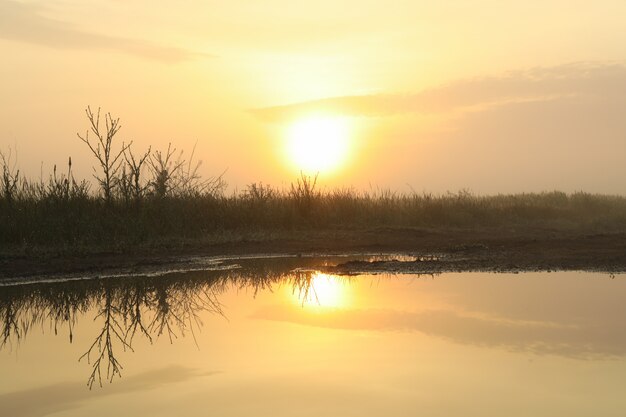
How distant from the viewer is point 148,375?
21.4ft

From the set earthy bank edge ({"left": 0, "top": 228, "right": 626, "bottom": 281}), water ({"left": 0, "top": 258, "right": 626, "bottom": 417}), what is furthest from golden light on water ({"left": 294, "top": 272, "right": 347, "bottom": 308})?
earthy bank edge ({"left": 0, "top": 228, "right": 626, "bottom": 281})

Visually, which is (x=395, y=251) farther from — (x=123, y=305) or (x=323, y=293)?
(x=123, y=305)

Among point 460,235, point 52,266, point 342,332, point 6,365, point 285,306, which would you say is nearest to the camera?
point 6,365

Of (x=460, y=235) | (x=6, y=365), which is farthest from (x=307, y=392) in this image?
(x=460, y=235)

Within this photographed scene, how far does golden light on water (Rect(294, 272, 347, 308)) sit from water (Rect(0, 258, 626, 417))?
0.16 feet

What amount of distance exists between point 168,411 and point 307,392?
1.10 m

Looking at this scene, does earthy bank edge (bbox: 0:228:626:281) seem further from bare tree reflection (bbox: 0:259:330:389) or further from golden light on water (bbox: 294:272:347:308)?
bare tree reflection (bbox: 0:259:330:389)

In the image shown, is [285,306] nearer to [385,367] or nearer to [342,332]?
[342,332]

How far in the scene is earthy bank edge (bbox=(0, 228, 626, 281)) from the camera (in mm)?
13156

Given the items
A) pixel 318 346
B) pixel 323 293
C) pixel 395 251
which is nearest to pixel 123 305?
pixel 323 293

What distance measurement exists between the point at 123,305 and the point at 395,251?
7845 mm

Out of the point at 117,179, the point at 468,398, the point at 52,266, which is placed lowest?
the point at 468,398

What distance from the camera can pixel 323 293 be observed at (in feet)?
35.8

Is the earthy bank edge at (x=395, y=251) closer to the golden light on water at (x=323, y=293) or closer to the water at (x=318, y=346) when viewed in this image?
the golden light on water at (x=323, y=293)
